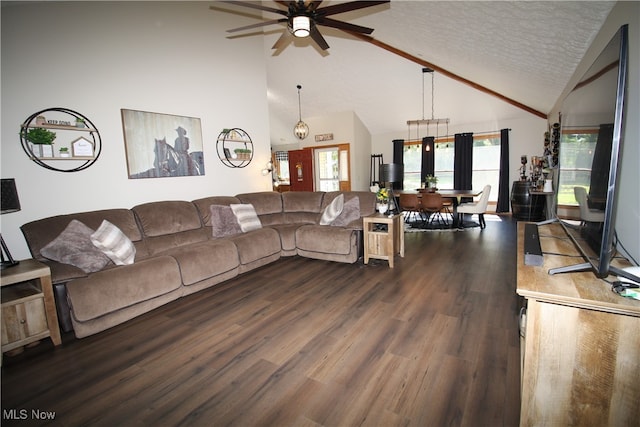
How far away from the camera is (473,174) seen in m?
7.84

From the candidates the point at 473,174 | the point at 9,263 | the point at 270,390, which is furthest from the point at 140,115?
the point at 473,174

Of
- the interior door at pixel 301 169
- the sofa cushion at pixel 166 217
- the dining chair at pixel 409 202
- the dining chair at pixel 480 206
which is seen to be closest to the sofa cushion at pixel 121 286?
the sofa cushion at pixel 166 217

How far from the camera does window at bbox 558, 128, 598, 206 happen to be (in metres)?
1.51

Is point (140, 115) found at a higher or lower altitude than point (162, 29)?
lower

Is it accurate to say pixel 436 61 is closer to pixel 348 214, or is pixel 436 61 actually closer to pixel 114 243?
pixel 348 214

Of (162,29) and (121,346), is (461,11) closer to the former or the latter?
(162,29)

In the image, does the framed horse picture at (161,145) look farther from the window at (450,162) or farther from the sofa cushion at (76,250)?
the window at (450,162)

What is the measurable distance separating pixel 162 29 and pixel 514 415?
5.10m

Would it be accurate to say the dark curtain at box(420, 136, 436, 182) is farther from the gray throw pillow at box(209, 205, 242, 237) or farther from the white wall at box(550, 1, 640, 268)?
the white wall at box(550, 1, 640, 268)

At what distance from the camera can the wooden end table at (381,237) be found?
359 centimetres

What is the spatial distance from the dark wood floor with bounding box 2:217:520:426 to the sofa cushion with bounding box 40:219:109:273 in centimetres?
59

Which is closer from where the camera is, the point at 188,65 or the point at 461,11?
the point at 461,11

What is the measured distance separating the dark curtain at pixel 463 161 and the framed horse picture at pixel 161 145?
6.52 metres

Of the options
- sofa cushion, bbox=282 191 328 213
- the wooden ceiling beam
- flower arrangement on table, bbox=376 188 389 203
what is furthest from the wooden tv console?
the wooden ceiling beam
